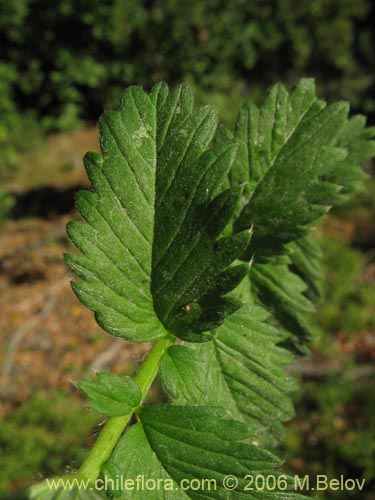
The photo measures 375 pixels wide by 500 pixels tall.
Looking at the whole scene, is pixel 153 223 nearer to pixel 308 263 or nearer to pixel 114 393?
pixel 114 393

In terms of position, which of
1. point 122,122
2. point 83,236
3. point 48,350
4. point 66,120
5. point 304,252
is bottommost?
point 304,252

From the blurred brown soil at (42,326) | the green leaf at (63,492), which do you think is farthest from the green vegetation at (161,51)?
the green leaf at (63,492)

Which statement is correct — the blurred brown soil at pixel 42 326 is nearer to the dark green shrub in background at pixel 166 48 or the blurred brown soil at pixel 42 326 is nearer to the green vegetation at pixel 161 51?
the green vegetation at pixel 161 51

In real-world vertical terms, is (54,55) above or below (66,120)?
above

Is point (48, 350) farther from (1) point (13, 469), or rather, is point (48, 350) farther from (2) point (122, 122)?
(2) point (122, 122)

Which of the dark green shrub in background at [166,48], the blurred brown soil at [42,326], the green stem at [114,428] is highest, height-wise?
the dark green shrub in background at [166,48]

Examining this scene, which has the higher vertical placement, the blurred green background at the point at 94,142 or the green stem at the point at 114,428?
the blurred green background at the point at 94,142

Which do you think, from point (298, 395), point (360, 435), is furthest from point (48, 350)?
point (360, 435)

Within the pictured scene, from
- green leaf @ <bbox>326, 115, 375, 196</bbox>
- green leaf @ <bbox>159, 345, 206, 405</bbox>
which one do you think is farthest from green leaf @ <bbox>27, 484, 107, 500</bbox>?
green leaf @ <bbox>326, 115, 375, 196</bbox>

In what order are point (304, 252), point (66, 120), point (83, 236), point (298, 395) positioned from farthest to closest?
1. point (66, 120)
2. point (298, 395)
3. point (304, 252)
4. point (83, 236)
